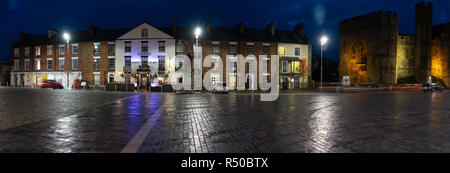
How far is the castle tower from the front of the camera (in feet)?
174

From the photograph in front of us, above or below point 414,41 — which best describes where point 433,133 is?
below

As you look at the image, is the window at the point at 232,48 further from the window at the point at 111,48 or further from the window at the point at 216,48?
the window at the point at 111,48

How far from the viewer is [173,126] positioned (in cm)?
802

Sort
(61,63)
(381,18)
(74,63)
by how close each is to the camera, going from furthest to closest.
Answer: (381,18), (61,63), (74,63)

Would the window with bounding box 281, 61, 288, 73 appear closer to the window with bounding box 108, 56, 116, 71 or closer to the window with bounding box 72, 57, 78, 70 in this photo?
the window with bounding box 108, 56, 116, 71

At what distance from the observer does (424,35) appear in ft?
175

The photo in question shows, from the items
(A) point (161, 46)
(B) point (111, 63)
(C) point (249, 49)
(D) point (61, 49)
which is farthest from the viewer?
(D) point (61, 49)

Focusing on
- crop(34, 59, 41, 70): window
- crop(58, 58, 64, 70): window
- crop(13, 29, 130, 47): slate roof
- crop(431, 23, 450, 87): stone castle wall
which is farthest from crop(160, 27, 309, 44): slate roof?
crop(431, 23, 450, 87): stone castle wall

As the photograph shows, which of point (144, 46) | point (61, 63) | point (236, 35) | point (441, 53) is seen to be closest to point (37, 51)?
point (61, 63)

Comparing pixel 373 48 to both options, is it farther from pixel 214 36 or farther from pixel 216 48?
pixel 214 36

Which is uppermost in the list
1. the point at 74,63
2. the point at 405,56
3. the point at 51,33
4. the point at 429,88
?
the point at 51,33
